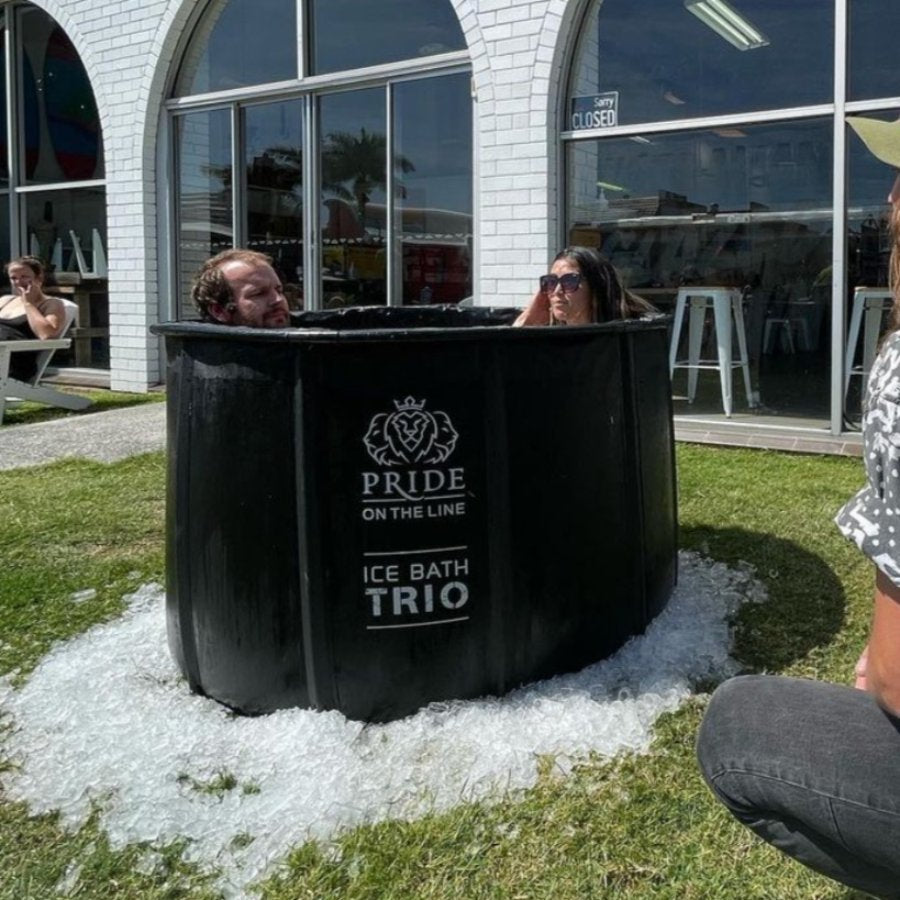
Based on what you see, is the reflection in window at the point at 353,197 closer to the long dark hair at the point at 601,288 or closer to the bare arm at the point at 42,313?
the bare arm at the point at 42,313

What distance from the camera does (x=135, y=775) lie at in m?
2.54

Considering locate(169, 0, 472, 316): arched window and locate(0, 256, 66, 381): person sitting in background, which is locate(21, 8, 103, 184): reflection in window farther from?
locate(0, 256, 66, 381): person sitting in background

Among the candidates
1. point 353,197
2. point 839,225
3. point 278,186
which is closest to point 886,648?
point 839,225

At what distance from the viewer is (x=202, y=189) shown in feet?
32.8

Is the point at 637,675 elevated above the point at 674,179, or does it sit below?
below

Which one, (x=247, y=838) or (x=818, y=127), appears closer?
(x=247, y=838)

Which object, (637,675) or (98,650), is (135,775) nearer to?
(98,650)

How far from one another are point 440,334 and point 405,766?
1.05m

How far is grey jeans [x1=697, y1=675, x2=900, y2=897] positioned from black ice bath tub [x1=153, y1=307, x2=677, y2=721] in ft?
3.69

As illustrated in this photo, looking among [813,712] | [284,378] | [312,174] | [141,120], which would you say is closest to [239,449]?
[284,378]

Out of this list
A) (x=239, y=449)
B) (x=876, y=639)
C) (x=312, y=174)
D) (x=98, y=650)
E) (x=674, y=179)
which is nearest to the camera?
(x=876, y=639)

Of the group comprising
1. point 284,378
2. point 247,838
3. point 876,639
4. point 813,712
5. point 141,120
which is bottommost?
point 247,838

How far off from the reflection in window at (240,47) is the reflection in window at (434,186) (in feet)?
4.43

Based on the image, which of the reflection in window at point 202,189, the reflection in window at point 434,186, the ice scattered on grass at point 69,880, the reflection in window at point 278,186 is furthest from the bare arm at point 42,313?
the ice scattered on grass at point 69,880
